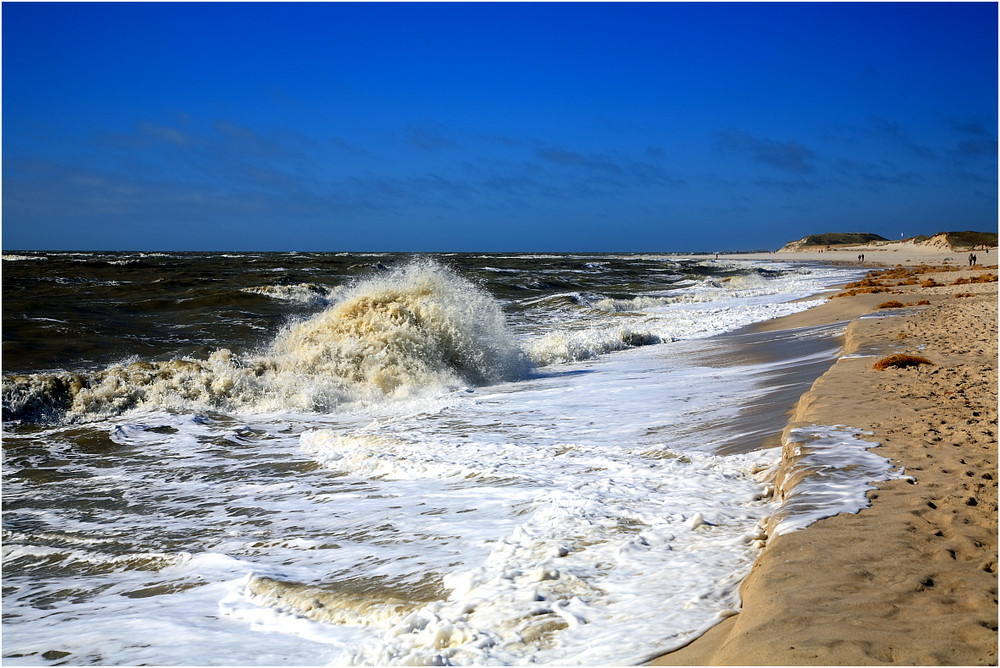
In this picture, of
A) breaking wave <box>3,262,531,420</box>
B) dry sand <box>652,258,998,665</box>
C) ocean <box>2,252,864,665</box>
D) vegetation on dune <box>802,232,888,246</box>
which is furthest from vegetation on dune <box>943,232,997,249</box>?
dry sand <box>652,258,998,665</box>

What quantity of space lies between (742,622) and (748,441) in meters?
3.47

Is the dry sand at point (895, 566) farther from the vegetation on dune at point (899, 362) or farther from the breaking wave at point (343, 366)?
the breaking wave at point (343, 366)

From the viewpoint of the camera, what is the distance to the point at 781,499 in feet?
14.6

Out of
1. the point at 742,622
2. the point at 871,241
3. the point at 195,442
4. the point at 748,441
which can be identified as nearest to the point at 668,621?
the point at 742,622

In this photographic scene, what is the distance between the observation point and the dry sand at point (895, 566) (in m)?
2.53

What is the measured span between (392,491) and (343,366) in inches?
225

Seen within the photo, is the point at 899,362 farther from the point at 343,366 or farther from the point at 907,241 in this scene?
the point at 907,241

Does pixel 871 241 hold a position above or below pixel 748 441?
above

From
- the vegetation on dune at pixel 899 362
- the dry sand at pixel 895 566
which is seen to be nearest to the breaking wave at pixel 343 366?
the vegetation on dune at pixel 899 362

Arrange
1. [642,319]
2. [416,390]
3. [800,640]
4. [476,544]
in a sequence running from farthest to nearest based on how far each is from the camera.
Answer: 1. [642,319]
2. [416,390]
3. [476,544]
4. [800,640]

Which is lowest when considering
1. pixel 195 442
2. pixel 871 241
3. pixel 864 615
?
pixel 195 442

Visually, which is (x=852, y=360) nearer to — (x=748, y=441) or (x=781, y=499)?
(x=748, y=441)

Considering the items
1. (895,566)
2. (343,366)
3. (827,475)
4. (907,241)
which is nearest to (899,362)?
(827,475)

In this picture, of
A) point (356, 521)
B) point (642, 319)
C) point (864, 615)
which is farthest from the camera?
point (642, 319)
